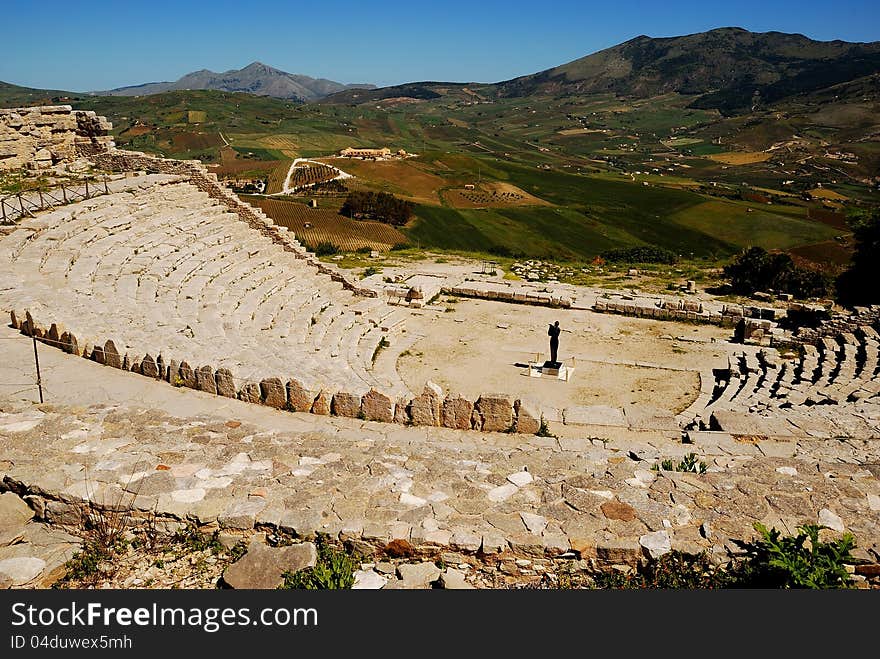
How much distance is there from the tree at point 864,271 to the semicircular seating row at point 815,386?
28.6 feet

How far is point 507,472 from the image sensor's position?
25.4 ft

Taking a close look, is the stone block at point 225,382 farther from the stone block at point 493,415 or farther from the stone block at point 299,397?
the stone block at point 493,415

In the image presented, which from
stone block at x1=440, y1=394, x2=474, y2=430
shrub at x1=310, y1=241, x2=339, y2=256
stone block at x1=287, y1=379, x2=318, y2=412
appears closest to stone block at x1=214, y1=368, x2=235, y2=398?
stone block at x1=287, y1=379, x2=318, y2=412

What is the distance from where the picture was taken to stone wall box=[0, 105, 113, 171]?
25.1m

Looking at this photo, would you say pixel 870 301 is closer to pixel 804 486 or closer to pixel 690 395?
pixel 690 395

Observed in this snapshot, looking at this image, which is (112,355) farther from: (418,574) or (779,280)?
(779,280)

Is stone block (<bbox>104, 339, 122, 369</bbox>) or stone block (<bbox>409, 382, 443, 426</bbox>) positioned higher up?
stone block (<bbox>104, 339, 122, 369</bbox>)

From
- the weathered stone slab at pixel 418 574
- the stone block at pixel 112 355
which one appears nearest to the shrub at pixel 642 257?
the stone block at pixel 112 355

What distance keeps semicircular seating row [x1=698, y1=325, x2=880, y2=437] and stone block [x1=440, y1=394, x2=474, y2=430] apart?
506 centimetres

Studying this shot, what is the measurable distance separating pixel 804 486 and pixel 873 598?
3075 millimetres

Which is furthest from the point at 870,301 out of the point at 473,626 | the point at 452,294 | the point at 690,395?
the point at 473,626

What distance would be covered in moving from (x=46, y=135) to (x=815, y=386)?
29681 mm

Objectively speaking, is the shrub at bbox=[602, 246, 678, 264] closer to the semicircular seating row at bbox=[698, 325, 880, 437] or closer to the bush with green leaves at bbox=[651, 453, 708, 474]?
the semicircular seating row at bbox=[698, 325, 880, 437]

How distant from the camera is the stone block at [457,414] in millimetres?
10336
